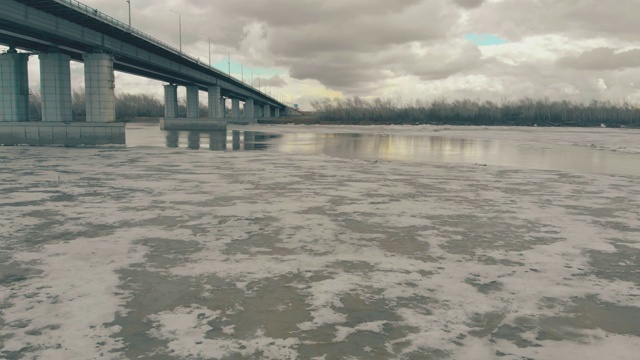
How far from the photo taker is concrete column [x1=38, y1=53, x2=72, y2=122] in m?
35.8

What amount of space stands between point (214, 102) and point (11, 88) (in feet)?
149

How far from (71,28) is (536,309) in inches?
1511

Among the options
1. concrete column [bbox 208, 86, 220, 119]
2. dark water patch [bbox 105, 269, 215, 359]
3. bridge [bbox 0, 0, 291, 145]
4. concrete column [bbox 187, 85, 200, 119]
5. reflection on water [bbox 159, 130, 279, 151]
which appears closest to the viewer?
dark water patch [bbox 105, 269, 215, 359]

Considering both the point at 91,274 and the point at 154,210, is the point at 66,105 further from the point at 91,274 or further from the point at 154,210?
the point at 91,274

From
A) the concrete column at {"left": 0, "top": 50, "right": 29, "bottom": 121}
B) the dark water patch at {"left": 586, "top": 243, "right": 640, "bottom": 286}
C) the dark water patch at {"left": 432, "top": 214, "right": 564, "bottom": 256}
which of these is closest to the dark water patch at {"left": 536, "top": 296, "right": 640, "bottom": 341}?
the dark water patch at {"left": 586, "top": 243, "right": 640, "bottom": 286}

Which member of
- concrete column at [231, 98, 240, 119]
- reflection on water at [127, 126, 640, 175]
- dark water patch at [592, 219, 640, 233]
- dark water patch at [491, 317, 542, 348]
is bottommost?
dark water patch at [491, 317, 542, 348]

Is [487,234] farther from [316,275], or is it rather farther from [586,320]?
[316,275]

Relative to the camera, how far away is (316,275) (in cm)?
564

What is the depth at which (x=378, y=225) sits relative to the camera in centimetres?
846

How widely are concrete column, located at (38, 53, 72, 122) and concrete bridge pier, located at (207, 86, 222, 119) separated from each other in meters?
41.3

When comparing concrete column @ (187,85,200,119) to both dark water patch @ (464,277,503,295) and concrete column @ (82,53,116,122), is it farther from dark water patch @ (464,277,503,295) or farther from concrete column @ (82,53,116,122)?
dark water patch @ (464,277,503,295)

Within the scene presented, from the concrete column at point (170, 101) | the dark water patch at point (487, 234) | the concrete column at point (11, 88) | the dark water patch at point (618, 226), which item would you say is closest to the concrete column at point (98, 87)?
the concrete column at point (11, 88)

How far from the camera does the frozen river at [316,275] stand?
3.92m

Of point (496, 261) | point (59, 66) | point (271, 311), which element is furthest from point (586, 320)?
point (59, 66)
